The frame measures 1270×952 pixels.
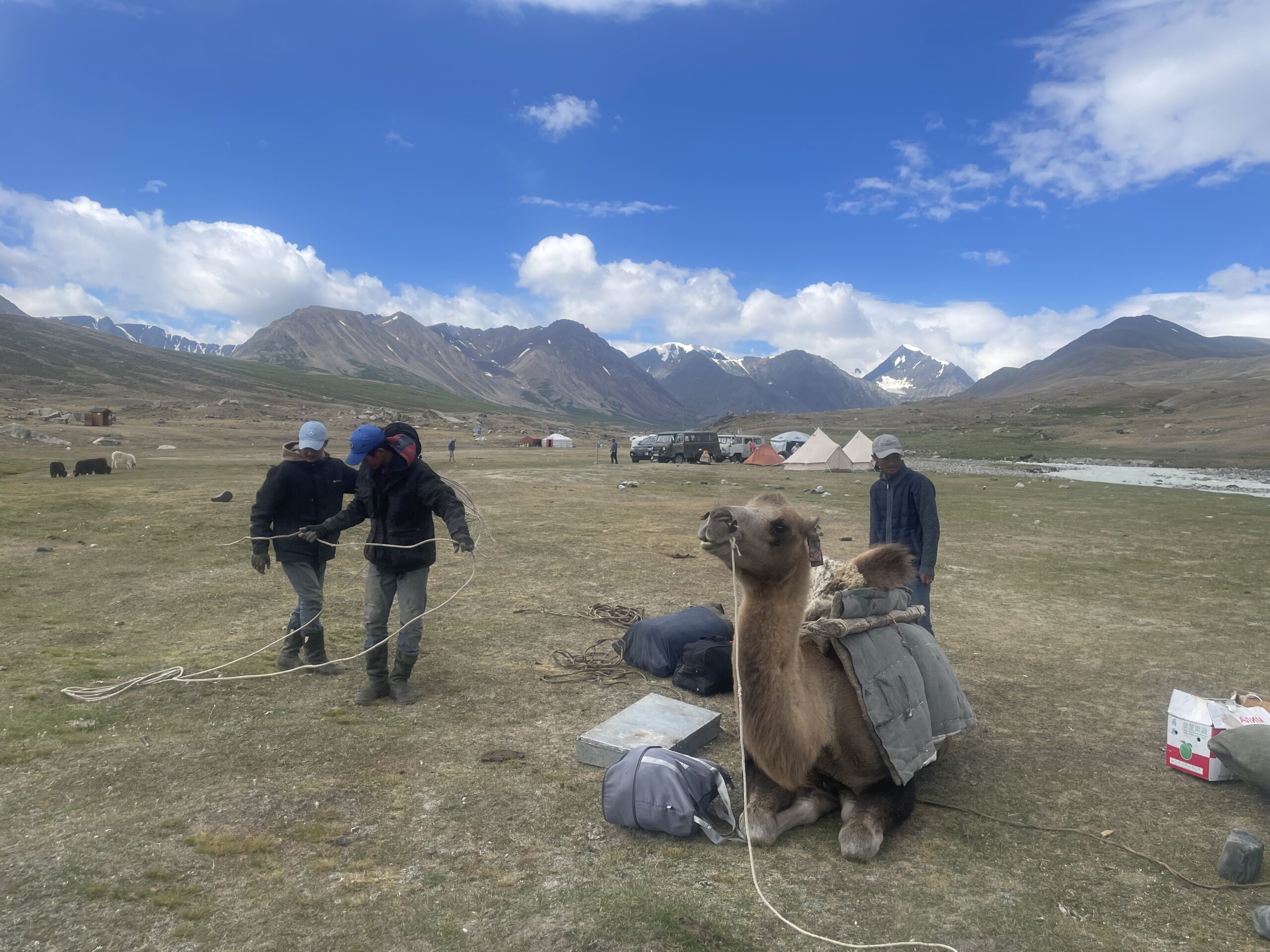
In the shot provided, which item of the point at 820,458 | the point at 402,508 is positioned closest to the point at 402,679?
the point at 402,508

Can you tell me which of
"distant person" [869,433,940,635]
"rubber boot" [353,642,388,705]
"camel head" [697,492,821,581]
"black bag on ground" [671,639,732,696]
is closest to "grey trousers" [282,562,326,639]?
"rubber boot" [353,642,388,705]

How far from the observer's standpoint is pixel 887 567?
5.03m

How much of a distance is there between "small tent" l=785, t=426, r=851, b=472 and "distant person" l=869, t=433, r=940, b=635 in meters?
32.7

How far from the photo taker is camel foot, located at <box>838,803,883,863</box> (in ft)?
13.1

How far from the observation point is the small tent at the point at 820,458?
39500mm

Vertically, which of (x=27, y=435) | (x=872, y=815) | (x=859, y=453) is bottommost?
(x=872, y=815)

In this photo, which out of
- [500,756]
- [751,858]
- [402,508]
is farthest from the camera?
[402,508]

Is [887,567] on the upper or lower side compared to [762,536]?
lower

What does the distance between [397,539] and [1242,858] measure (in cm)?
624

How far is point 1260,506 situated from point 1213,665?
19.0 m

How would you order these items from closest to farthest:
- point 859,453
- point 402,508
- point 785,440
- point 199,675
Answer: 1. point 402,508
2. point 199,675
3. point 859,453
4. point 785,440

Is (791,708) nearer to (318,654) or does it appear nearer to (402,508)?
(402,508)

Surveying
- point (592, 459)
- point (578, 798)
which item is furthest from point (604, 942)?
point (592, 459)

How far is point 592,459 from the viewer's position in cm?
4847
